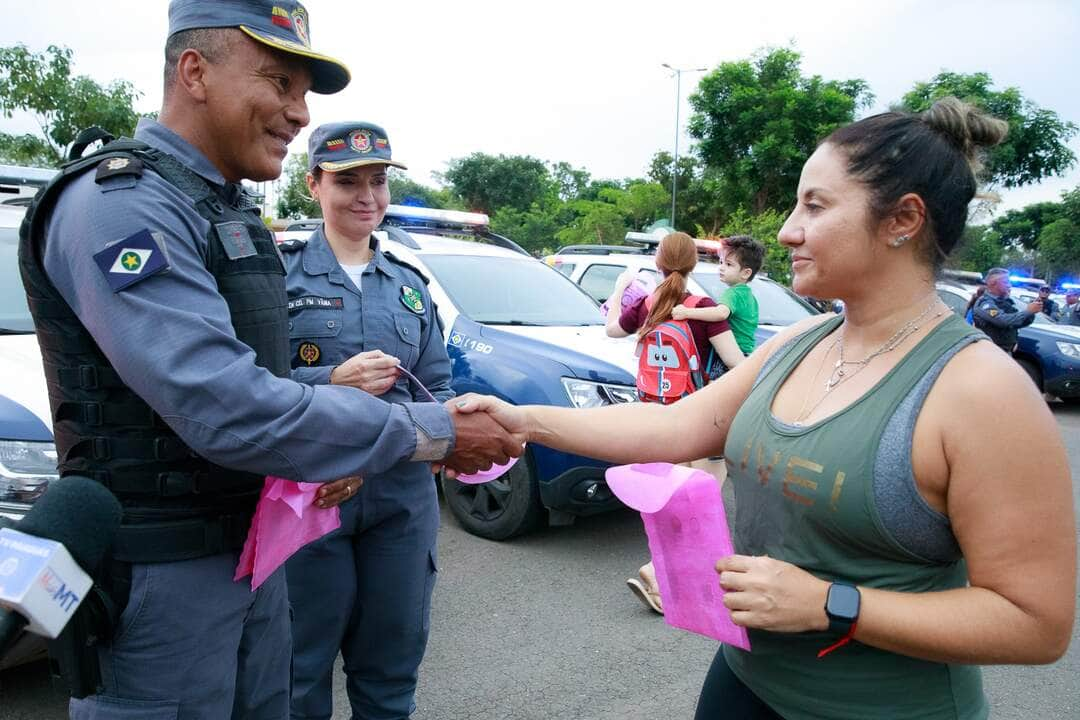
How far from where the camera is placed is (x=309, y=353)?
2691 millimetres

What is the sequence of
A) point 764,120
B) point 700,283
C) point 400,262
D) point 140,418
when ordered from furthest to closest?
point 764,120 → point 700,283 → point 400,262 → point 140,418

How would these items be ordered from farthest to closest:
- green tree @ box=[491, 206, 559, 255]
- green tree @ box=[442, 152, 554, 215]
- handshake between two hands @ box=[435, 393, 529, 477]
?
green tree @ box=[442, 152, 554, 215]
green tree @ box=[491, 206, 559, 255]
handshake between two hands @ box=[435, 393, 529, 477]

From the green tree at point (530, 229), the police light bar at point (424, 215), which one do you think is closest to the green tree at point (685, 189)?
the green tree at point (530, 229)

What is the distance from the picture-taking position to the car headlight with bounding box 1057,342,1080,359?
10.6 metres

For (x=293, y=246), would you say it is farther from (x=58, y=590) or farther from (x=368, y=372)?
(x=58, y=590)

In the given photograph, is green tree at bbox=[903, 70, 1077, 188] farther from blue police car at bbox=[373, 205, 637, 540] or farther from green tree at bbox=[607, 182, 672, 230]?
blue police car at bbox=[373, 205, 637, 540]

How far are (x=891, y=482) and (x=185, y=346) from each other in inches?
53.0

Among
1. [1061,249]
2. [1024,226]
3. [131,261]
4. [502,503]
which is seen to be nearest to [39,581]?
[131,261]

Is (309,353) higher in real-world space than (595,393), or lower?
higher

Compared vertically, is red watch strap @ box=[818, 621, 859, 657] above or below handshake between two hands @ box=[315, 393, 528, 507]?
below

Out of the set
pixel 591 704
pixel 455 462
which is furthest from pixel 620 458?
pixel 591 704

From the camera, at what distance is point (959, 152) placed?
155 centimetres

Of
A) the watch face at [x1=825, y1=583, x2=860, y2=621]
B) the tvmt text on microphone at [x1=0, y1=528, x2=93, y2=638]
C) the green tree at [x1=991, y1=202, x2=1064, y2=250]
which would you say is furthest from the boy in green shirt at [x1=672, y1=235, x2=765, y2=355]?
the green tree at [x1=991, y1=202, x2=1064, y2=250]

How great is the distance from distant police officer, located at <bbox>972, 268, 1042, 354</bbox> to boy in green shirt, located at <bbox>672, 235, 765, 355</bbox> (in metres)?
5.77
